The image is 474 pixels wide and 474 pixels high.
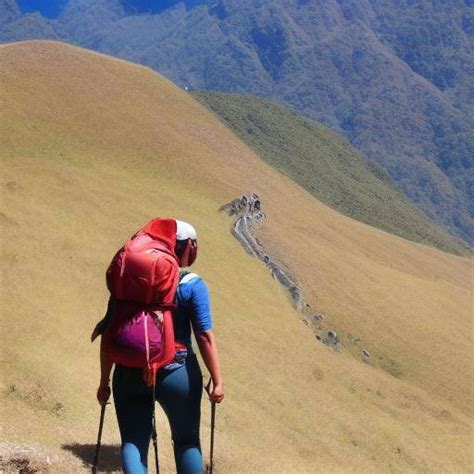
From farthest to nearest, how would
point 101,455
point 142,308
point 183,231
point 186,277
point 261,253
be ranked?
1. point 261,253
2. point 101,455
3. point 183,231
4. point 186,277
5. point 142,308

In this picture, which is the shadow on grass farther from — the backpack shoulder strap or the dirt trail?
the dirt trail

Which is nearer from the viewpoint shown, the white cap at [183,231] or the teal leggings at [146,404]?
the teal leggings at [146,404]

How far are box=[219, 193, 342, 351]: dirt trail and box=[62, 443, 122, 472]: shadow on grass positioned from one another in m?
17.4

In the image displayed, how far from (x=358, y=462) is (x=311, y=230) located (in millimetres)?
35749

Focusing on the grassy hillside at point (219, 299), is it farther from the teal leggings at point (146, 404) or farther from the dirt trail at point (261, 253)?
the teal leggings at point (146, 404)

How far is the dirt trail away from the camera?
29.9m

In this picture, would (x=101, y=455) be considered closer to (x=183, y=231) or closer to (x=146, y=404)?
(x=146, y=404)

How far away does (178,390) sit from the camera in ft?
21.7

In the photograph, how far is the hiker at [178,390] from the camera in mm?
6590

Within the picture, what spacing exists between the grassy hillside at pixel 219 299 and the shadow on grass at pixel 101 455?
62mm

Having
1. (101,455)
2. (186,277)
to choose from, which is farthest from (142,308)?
(101,455)

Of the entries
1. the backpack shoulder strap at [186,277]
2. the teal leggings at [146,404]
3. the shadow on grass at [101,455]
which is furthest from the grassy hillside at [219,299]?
the backpack shoulder strap at [186,277]

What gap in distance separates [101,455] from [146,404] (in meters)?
4.51

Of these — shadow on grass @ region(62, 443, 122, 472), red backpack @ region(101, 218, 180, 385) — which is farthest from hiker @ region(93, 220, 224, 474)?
shadow on grass @ region(62, 443, 122, 472)
